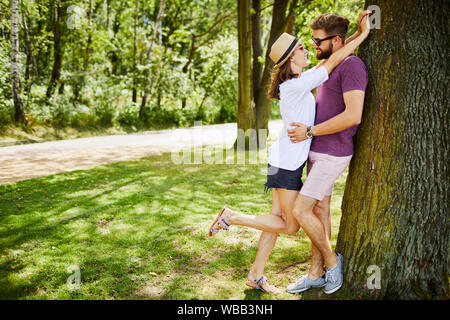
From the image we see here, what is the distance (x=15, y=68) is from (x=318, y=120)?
12922 mm

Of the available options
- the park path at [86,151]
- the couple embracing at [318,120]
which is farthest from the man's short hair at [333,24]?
the park path at [86,151]

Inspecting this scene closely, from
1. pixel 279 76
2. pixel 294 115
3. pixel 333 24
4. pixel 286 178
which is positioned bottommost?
pixel 286 178

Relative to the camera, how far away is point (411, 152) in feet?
9.78

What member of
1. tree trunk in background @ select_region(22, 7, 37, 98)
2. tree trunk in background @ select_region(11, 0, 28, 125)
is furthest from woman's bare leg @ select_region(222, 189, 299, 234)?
tree trunk in background @ select_region(22, 7, 37, 98)

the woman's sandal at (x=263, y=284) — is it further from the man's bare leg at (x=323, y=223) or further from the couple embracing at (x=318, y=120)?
the couple embracing at (x=318, y=120)

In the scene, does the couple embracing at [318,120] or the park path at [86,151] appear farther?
the park path at [86,151]

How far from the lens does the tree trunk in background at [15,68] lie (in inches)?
487

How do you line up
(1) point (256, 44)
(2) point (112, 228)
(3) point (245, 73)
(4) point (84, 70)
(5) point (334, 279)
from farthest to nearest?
(4) point (84, 70) < (1) point (256, 44) < (3) point (245, 73) < (2) point (112, 228) < (5) point (334, 279)

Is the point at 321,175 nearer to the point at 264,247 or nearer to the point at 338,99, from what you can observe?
the point at 338,99

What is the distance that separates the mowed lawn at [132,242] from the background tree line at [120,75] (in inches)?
208

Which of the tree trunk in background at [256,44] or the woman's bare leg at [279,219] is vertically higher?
the tree trunk in background at [256,44]

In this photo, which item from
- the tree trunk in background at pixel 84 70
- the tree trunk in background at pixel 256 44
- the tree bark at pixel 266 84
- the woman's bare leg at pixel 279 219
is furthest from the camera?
the tree trunk in background at pixel 84 70

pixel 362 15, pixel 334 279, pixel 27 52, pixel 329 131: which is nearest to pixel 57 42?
pixel 27 52

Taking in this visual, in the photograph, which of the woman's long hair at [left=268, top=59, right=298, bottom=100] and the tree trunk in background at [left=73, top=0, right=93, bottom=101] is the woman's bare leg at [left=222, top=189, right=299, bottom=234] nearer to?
the woman's long hair at [left=268, top=59, right=298, bottom=100]
